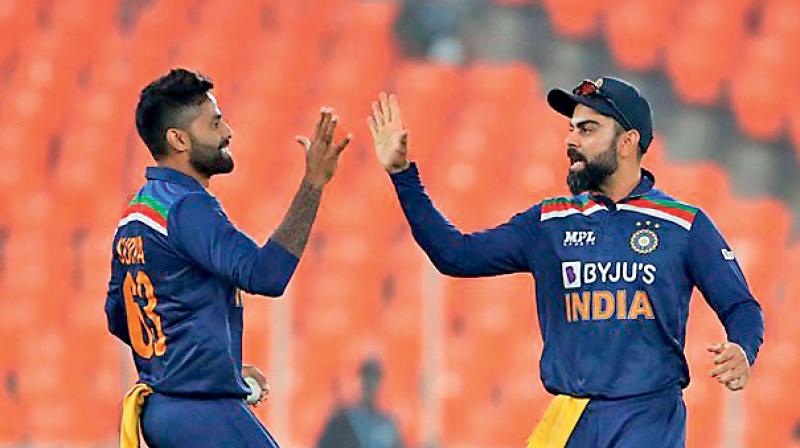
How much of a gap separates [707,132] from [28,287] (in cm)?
432

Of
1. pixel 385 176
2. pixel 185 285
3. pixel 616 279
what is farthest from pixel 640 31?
pixel 185 285

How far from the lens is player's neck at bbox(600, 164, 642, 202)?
5.36 m

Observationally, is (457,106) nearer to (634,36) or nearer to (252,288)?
(634,36)

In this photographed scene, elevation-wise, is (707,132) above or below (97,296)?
above

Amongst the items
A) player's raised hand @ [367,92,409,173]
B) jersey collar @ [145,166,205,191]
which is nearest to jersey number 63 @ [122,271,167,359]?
jersey collar @ [145,166,205,191]

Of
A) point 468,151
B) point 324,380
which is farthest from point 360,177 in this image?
point 324,380

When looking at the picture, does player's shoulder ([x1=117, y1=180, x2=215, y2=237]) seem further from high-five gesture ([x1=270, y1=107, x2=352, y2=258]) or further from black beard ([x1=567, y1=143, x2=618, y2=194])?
black beard ([x1=567, y1=143, x2=618, y2=194])

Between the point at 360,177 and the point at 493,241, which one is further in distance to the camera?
the point at 360,177

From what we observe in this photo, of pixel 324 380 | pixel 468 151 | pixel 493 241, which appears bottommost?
pixel 324 380

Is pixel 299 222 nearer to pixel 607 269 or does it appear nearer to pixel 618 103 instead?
pixel 607 269

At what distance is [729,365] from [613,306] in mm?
425

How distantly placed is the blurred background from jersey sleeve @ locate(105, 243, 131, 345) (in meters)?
4.40

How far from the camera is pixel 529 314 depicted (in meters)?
10.2

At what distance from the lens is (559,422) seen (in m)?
5.21
